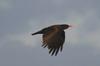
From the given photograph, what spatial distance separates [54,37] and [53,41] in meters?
0.27

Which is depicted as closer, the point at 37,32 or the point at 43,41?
the point at 43,41

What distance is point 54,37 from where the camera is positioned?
23453mm

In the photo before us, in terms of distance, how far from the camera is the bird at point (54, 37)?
23.2m

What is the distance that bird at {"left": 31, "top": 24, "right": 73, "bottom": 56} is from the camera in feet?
76.1

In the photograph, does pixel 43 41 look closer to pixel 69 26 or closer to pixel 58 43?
pixel 58 43

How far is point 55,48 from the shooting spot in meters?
23.5

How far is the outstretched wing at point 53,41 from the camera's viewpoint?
23.1 m

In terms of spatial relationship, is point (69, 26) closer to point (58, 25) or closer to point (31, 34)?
point (58, 25)

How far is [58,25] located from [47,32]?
1114mm

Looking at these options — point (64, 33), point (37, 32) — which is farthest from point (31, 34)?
point (64, 33)

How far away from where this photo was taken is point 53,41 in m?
23.4

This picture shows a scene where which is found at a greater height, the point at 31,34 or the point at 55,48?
the point at 31,34

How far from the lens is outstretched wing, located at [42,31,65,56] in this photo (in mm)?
23141

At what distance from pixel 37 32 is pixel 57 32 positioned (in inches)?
69.4
